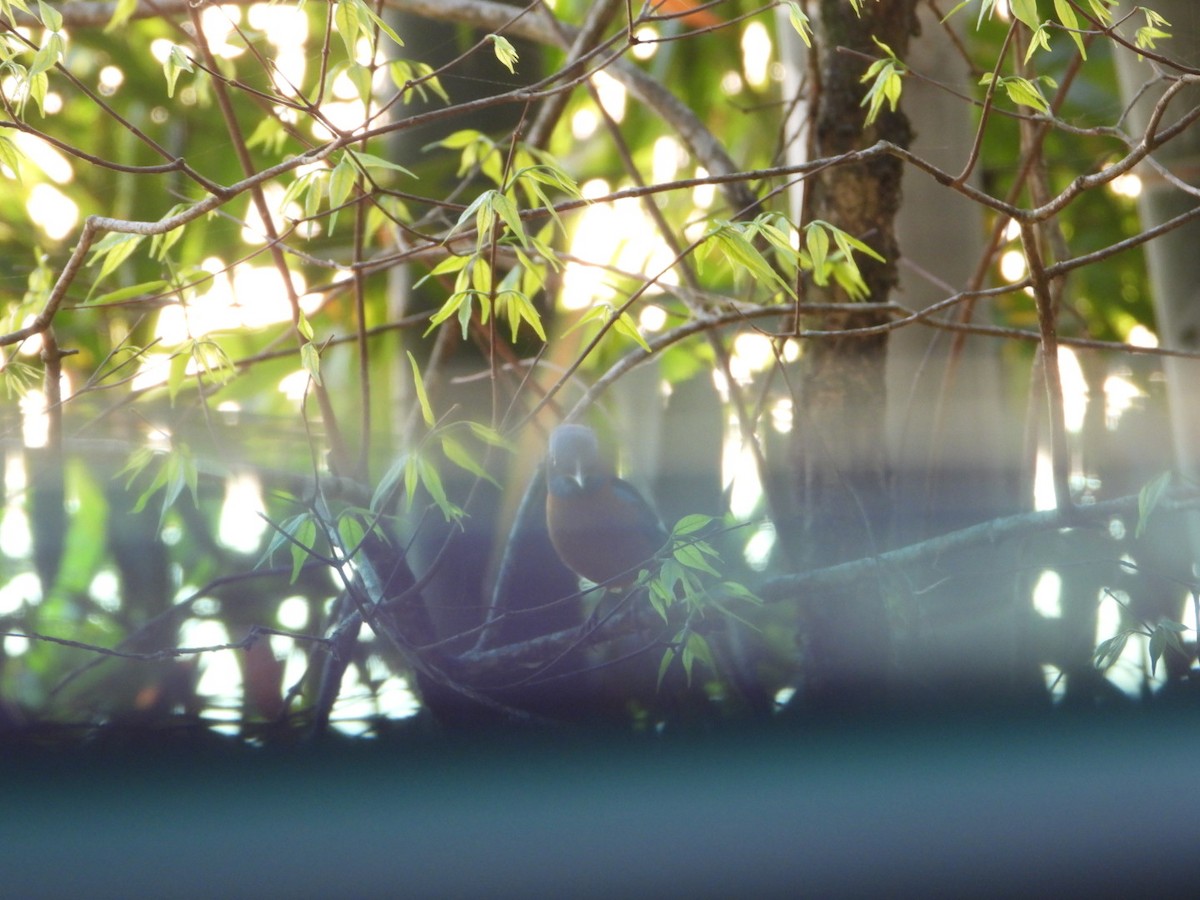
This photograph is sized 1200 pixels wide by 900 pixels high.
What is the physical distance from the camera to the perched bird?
60cm

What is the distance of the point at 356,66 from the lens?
2.40 ft

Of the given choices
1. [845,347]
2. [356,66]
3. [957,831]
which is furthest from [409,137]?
[957,831]

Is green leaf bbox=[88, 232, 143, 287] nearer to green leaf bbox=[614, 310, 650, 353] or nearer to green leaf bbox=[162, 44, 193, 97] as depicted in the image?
green leaf bbox=[162, 44, 193, 97]

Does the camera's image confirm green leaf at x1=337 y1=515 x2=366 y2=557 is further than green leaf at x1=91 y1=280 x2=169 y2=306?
No

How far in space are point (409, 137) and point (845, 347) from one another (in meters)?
0.53

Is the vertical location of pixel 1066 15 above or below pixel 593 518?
above

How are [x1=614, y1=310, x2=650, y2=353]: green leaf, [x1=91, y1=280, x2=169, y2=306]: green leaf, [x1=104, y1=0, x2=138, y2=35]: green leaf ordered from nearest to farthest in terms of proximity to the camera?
1. [x1=614, y1=310, x2=650, y2=353]: green leaf
2. [x1=91, y1=280, x2=169, y2=306]: green leaf
3. [x1=104, y1=0, x2=138, y2=35]: green leaf

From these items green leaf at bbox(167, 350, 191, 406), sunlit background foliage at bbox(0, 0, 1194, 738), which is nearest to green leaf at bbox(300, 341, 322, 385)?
sunlit background foliage at bbox(0, 0, 1194, 738)

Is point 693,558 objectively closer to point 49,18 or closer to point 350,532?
point 350,532

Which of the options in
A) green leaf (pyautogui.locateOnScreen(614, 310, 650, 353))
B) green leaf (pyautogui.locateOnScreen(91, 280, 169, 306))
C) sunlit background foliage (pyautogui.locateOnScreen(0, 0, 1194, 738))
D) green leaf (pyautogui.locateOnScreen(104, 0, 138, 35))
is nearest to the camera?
sunlit background foliage (pyautogui.locateOnScreen(0, 0, 1194, 738))

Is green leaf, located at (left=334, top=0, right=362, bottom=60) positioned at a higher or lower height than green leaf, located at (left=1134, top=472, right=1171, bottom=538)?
higher

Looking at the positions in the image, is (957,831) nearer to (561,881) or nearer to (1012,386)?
(561,881)

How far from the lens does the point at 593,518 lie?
1.97 ft

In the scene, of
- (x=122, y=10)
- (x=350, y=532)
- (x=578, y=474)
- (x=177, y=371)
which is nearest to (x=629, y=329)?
(x=578, y=474)
